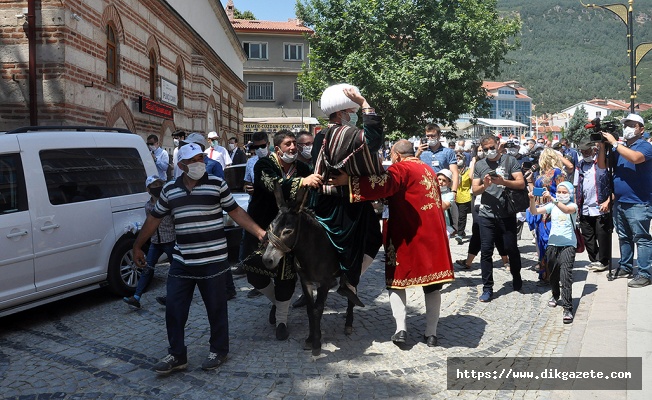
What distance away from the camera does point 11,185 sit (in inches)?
228

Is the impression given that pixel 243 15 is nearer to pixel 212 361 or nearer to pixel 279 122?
pixel 279 122

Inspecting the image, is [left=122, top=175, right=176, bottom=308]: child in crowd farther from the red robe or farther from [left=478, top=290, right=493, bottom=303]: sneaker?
[left=478, top=290, right=493, bottom=303]: sneaker

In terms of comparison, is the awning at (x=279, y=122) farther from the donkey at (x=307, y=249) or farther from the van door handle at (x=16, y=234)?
the donkey at (x=307, y=249)

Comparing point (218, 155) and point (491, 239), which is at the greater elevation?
point (218, 155)

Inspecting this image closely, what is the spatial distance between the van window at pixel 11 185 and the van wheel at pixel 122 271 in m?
1.36

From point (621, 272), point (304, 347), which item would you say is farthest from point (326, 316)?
point (621, 272)

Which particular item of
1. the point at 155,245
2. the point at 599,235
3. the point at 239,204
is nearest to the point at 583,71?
the point at 599,235

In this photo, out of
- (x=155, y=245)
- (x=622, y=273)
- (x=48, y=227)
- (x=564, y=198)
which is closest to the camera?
(x=48, y=227)

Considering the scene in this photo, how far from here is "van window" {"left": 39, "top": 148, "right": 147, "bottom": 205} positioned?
6246 mm

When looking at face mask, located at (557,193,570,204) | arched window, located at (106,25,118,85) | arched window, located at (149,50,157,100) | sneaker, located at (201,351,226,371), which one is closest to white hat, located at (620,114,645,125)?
face mask, located at (557,193,570,204)

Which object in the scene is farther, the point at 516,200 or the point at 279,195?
the point at 516,200

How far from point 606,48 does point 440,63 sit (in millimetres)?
190061

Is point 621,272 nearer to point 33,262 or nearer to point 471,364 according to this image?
point 471,364

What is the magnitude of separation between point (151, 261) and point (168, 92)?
35.9 feet
